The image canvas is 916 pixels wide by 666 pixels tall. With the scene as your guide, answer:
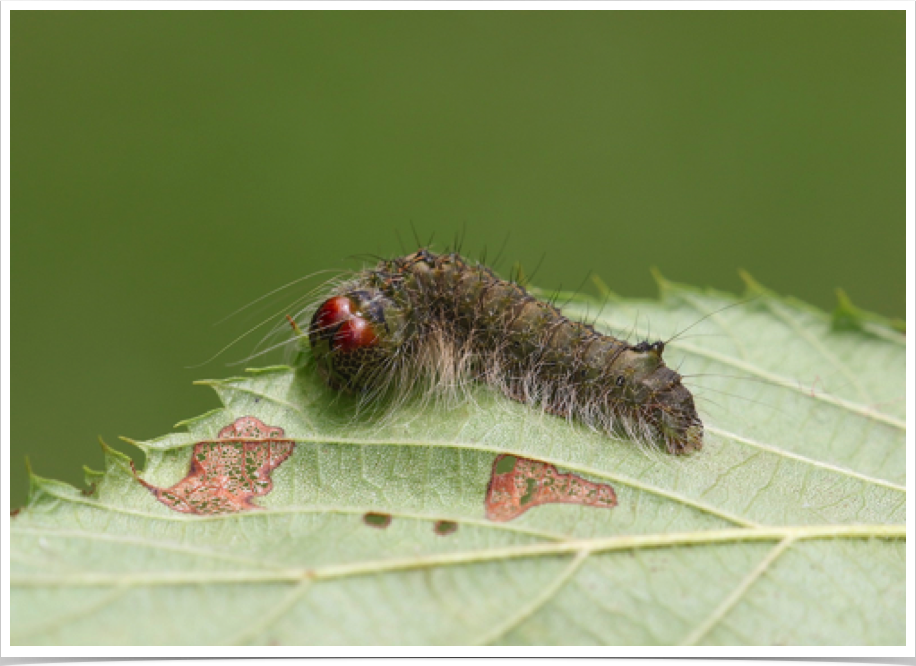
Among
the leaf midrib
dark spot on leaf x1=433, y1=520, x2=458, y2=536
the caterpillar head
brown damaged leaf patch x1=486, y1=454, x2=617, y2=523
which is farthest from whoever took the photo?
the caterpillar head

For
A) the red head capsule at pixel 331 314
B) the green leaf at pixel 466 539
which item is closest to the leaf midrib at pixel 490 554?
the green leaf at pixel 466 539

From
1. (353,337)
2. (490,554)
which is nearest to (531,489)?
(490,554)

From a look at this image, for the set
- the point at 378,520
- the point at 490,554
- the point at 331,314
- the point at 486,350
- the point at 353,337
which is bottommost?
the point at 490,554

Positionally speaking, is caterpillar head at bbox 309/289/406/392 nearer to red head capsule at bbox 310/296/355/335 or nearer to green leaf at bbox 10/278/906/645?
red head capsule at bbox 310/296/355/335

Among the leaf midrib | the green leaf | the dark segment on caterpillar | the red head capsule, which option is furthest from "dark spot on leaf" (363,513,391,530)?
the red head capsule

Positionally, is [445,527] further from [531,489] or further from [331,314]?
[331,314]

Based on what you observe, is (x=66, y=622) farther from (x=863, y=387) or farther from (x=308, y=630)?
(x=863, y=387)

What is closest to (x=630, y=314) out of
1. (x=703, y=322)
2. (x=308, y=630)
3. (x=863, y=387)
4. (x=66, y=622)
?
(x=703, y=322)

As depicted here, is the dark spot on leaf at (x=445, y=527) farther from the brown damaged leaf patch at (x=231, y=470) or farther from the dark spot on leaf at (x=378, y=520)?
the brown damaged leaf patch at (x=231, y=470)
